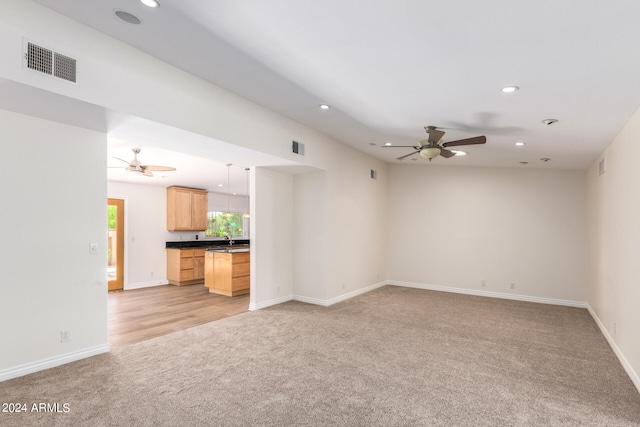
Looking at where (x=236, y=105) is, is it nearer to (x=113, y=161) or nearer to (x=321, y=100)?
(x=321, y=100)

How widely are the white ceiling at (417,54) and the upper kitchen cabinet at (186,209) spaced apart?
16.0 feet

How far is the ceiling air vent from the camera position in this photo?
7.93 feet

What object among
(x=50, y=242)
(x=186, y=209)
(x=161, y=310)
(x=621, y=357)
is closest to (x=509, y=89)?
(x=621, y=357)

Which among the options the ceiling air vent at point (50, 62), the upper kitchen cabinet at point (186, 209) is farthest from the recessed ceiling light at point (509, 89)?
the upper kitchen cabinet at point (186, 209)

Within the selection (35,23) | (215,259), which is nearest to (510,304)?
(215,259)

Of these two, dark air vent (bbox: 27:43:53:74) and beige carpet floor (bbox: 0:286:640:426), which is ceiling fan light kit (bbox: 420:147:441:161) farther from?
dark air vent (bbox: 27:43:53:74)

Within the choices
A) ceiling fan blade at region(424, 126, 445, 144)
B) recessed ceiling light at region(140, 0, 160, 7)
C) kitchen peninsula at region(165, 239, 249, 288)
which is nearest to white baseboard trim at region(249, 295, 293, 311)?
kitchen peninsula at region(165, 239, 249, 288)

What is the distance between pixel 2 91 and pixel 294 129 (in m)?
3.18

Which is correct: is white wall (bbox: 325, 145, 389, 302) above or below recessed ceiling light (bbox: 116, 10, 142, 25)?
below

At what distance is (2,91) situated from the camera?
2553mm

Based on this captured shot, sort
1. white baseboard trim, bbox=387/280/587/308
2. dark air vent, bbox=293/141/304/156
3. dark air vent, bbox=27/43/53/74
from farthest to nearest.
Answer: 1. white baseboard trim, bbox=387/280/587/308
2. dark air vent, bbox=293/141/304/156
3. dark air vent, bbox=27/43/53/74

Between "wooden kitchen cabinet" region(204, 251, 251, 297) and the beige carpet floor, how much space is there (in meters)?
1.93

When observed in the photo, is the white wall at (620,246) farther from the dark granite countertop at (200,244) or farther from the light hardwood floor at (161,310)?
the dark granite countertop at (200,244)

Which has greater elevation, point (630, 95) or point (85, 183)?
point (630, 95)
